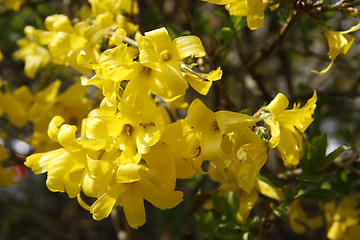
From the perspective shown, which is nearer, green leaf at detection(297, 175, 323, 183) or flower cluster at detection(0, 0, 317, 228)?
flower cluster at detection(0, 0, 317, 228)

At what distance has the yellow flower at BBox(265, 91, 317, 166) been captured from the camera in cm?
119

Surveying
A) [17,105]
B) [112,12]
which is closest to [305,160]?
[112,12]

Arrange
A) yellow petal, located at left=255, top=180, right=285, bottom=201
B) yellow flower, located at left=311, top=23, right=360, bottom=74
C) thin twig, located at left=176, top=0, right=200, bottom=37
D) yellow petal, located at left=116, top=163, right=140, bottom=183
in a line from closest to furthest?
yellow petal, located at left=116, top=163, right=140, bottom=183, yellow flower, located at left=311, top=23, right=360, bottom=74, yellow petal, located at left=255, top=180, right=285, bottom=201, thin twig, located at left=176, top=0, right=200, bottom=37

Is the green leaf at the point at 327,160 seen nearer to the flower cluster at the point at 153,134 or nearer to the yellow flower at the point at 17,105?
the flower cluster at the point at 153,134

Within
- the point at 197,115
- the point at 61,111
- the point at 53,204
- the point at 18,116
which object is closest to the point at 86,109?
the point at 61,111

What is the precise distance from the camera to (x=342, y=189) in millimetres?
1848

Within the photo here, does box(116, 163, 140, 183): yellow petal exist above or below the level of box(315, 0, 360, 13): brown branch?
below

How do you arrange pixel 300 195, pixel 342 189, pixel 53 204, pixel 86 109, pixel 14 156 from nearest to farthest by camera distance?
pixel 300 195, pixel 342 189, pixel 86 109, pixel 14 156, pixel 53 204

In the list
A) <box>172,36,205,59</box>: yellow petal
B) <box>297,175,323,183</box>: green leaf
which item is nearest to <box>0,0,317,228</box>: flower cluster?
<box>172,36,205,59</box>: yellow petal

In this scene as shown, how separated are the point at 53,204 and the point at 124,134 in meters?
3.53

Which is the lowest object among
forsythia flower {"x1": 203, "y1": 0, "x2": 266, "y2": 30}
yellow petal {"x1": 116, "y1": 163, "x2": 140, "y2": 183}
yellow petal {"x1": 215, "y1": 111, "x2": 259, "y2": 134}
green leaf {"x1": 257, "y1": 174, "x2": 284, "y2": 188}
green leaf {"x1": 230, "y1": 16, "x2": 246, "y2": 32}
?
green leaf {"x1": 257, "y1": 174, "x2": 284, "y2": 188}

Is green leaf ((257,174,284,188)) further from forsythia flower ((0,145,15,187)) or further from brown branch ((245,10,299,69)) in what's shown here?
forsythia flower ((0,145,15,187))

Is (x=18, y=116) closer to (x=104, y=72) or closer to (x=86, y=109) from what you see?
(x=86, y=109)

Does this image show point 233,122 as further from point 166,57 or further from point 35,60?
point 35,60
